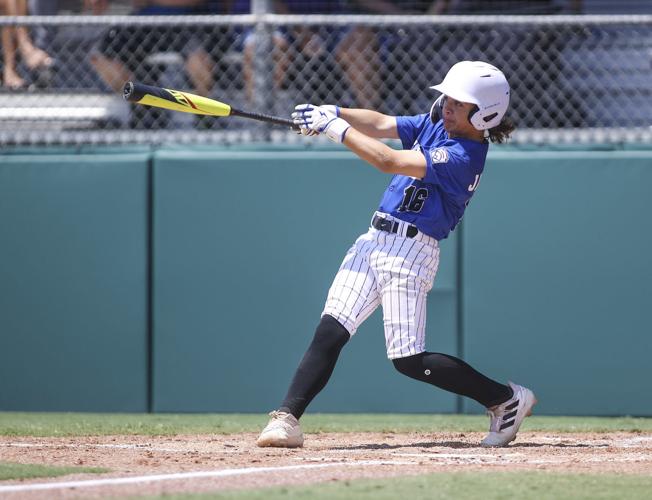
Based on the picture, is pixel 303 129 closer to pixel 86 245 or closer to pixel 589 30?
pixel 86 245

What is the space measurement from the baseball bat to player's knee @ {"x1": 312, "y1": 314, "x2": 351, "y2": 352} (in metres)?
0.93

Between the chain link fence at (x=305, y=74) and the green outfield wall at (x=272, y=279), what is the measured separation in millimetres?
360

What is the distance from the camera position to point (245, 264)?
22.3 feet

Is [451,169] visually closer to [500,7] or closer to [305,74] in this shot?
[305,74]

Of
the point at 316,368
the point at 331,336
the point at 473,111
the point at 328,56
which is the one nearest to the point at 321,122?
the point at 473,111

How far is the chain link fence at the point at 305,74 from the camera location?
7.09 meters

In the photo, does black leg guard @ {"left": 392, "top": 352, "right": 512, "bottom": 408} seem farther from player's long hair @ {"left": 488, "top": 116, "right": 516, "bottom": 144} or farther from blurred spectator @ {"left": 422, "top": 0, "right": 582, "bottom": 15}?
blurred spectator @ {"left": 422, "top": 0, "right": 582, "bottom": 15}

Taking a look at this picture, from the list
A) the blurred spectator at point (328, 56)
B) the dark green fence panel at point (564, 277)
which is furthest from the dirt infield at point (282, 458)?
the blurred spectator at point (328, 56)

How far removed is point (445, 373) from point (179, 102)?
179cm

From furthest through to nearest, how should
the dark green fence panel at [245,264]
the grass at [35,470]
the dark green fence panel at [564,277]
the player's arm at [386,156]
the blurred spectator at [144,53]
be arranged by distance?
the blurred spectator at [144,53] < the dark green fence panel at [245,264] < the dark green fence panel at [564,277] < the player's arm at [386,156] < the grass at [35,470]

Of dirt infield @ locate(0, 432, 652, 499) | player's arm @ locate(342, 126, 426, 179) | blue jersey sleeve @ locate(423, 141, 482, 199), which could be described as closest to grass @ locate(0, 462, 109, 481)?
dirt infield @ locate(0, 432, 652, 499)

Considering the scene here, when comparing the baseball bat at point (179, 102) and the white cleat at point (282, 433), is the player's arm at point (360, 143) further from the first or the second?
the white cleat at point (282, 433)

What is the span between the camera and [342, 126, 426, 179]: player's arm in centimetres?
463

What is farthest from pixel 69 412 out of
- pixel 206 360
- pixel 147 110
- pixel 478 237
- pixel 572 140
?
pixel 572 140
